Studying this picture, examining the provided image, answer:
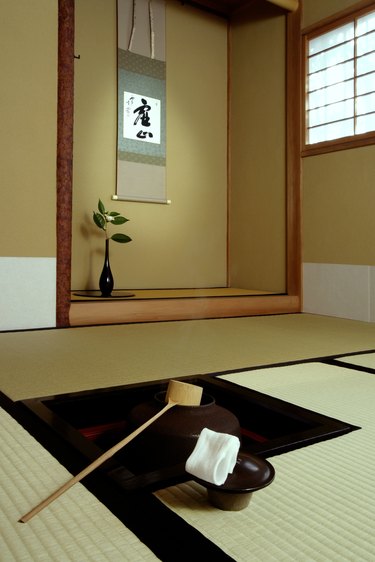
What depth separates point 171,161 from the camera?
506 centimetres

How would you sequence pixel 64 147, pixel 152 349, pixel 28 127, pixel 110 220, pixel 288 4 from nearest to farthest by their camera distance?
pixel 152 349 → pixel 28 127 → pixel 64 147 → pixel 110 220 → pixel 288 4

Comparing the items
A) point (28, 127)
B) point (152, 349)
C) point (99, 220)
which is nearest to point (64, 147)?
point (28, 127)

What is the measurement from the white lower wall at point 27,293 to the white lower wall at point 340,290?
2238 millimetres

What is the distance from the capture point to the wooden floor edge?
11.0ft

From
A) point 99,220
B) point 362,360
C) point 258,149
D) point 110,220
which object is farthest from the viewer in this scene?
point 258,149

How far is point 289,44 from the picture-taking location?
14.8 ft

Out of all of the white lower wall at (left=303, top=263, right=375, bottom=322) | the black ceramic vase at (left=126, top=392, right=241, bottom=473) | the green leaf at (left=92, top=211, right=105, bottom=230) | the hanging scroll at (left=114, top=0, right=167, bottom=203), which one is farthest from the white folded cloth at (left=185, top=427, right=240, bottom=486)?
the hanging scroll at (left=114, top=0, right=167, bottom=203)

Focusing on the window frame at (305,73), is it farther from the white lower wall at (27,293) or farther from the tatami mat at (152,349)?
the white lower wall at (27,293)

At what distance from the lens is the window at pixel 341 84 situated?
3852 millimetres

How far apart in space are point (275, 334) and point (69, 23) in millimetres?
2336

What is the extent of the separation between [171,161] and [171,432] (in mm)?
4239

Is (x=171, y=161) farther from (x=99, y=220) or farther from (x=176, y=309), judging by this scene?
(x=176, y=309)

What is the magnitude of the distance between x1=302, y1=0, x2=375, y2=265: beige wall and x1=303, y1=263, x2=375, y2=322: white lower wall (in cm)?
7

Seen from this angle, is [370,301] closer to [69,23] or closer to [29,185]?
[29,185]
